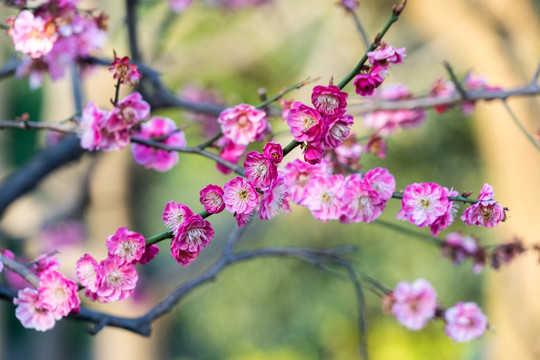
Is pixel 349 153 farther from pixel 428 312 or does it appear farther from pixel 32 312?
pixel 32 312

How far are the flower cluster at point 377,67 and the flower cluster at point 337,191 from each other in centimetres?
10

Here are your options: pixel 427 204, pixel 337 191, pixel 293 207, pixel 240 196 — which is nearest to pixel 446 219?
pixel 427 204

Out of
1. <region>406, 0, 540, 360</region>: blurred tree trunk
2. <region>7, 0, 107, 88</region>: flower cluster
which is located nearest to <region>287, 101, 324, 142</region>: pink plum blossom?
<region>7, 0, 107, 88</region>: flower cluster

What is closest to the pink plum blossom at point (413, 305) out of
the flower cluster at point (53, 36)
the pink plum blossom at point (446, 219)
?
the pink plum blossom at point (446, 219)

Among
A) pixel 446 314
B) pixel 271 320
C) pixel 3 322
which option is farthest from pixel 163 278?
pixel 271 320

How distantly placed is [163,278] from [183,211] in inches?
111

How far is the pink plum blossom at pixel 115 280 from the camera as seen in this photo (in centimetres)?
70

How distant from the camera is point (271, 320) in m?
6.31

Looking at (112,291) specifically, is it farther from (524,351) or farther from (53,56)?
(524,351)

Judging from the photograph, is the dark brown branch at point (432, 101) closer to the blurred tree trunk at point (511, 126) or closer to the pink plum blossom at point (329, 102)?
the pink plum blossom at point (329, 102)

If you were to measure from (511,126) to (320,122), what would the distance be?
314 centimetres

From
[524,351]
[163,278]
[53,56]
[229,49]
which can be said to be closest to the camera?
[53,56]

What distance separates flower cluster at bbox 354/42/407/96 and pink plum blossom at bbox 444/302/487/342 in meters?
0.73

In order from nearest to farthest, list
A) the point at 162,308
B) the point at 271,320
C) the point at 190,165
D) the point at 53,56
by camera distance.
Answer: the point at 162,308 → the point at 53,56 → the point at 271,320 → the point at 190,165
